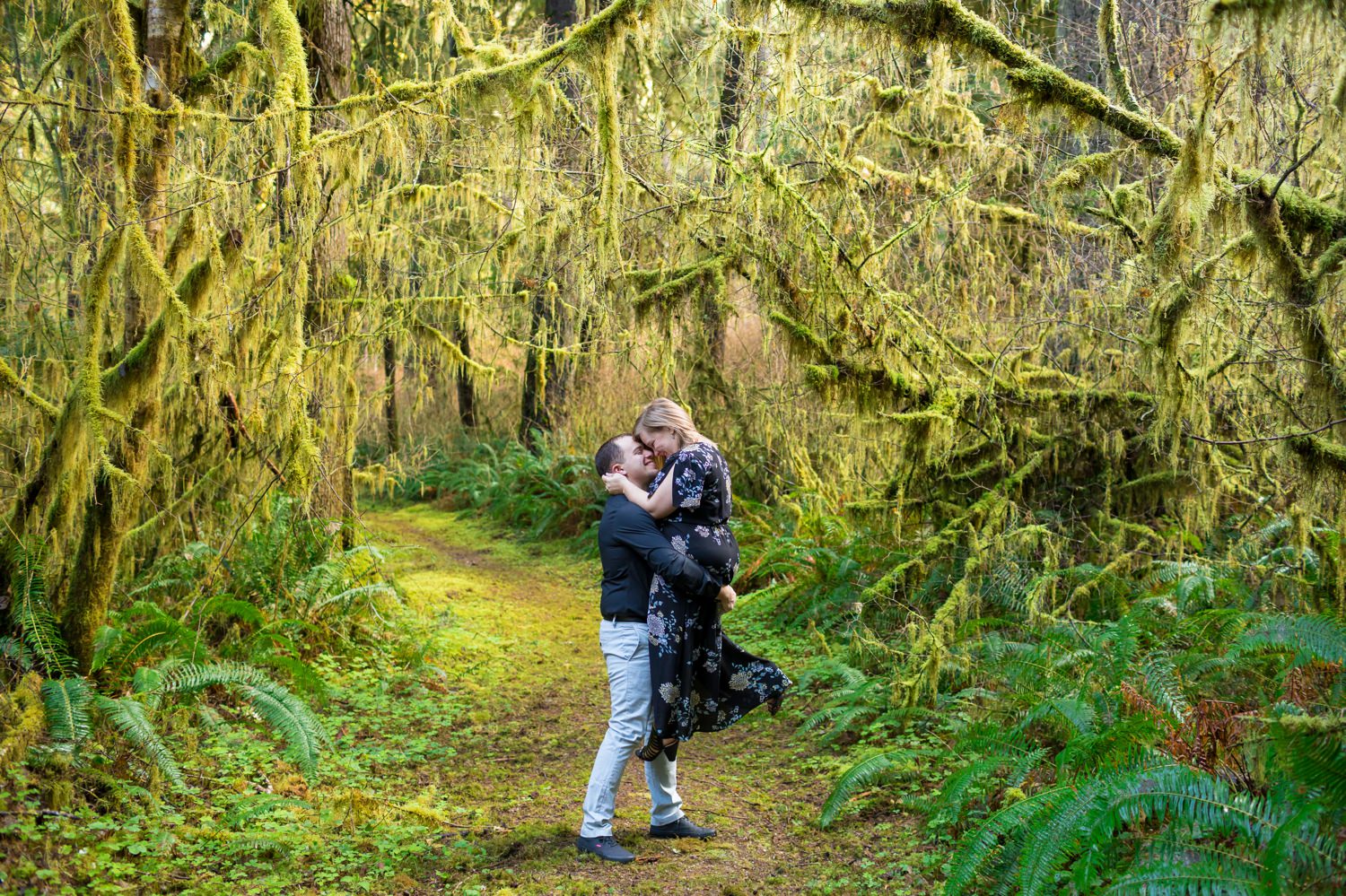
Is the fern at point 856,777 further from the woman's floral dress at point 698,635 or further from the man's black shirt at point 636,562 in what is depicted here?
the man's black shirt at point 636,562

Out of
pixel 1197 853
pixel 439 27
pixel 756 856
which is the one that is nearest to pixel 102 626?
pixel 756 856

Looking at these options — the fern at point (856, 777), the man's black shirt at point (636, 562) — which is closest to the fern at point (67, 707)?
the man's black shirt at point (636, 562)

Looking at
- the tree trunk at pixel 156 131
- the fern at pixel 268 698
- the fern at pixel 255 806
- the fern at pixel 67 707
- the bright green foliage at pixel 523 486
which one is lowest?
the bright green foliage at pixel 523 486

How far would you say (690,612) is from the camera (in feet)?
12.9

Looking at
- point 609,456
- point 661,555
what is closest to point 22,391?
point 609,456

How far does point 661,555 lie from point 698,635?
17.2 inches

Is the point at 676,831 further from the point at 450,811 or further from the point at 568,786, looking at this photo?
the point at 450,811

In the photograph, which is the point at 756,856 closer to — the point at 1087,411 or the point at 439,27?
the point at 1087,411

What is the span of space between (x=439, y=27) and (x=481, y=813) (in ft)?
16.4

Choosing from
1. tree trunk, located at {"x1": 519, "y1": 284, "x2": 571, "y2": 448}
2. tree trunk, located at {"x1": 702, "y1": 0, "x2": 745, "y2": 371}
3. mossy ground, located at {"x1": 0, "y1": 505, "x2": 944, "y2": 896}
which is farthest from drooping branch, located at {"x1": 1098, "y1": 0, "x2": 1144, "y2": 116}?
tree trunk, located at {"x1": 519, "y1": 284, "x2": 571, "y2": 448}

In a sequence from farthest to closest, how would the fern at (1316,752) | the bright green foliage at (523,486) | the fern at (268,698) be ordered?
the bright green foliage at (523,486) → the fern at (268,698) → the fern at (1316,752)

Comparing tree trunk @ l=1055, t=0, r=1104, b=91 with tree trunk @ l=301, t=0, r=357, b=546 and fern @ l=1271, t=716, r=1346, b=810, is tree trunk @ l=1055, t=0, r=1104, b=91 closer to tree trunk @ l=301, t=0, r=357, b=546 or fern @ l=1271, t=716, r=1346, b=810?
tree trunk @ l=301, t=0, r=357, b=546

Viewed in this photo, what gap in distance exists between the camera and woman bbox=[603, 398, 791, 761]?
385 cm

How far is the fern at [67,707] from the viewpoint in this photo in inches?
157
